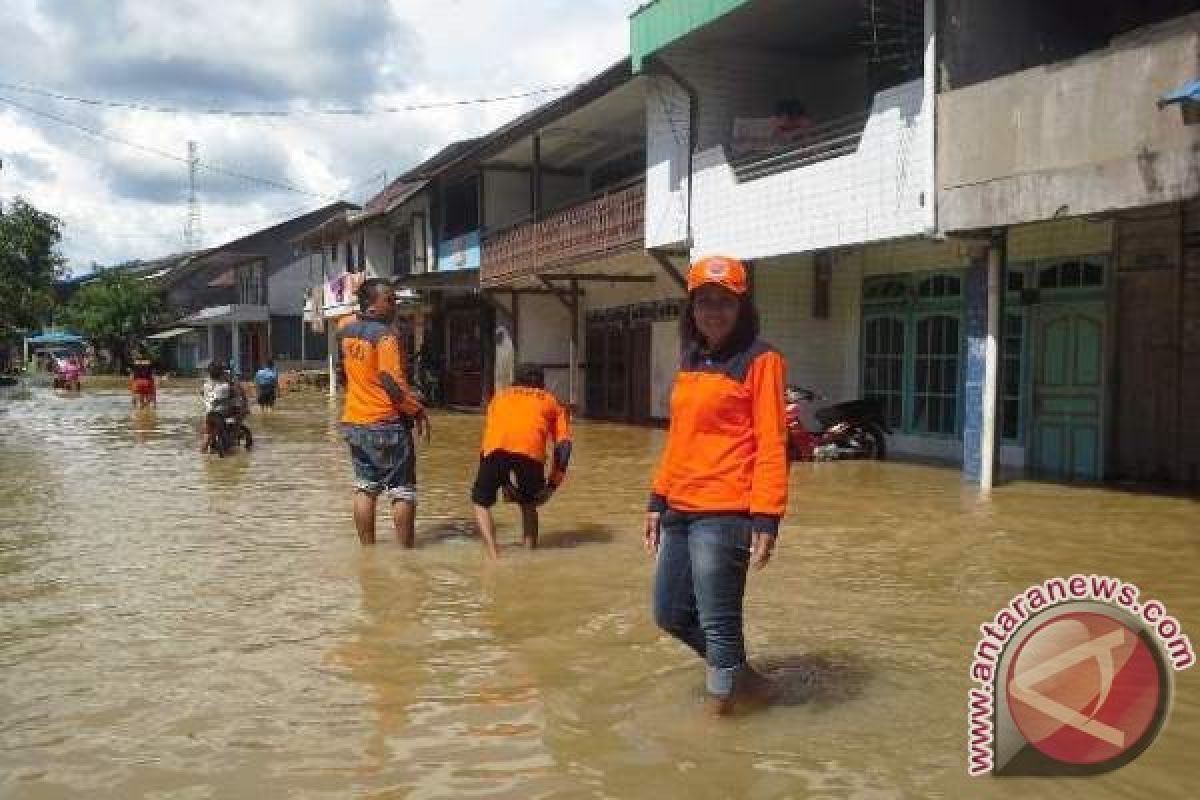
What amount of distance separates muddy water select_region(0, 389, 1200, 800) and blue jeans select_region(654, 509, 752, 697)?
0.98 feet

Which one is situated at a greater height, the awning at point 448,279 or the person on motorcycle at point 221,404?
the awning at point 448,279

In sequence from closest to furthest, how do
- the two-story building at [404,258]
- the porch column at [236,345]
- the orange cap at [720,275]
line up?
the orange cap at [720,275], the two-story building at [404,258], the porch column at [236,345]

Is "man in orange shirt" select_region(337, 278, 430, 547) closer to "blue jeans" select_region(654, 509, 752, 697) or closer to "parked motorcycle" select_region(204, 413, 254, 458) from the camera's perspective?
"blue jeans" select_region(654, 509, 752, 697)

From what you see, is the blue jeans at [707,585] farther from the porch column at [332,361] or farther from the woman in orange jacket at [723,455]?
the porch column at [332,361]

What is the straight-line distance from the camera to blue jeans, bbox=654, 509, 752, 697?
363 centimetres

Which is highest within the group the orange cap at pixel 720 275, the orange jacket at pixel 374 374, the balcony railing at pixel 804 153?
the balcony railing at pixel 804 153

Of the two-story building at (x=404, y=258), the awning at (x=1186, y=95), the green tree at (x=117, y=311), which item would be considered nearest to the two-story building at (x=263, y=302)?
the green tree at (x=117, y=311)

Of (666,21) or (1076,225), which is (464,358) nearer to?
(666,21)

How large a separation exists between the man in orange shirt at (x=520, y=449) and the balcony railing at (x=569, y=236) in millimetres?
9335

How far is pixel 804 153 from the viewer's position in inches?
518

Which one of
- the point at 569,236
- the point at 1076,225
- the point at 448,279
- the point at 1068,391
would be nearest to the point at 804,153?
the point at 1076,225

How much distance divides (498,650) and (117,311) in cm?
5341

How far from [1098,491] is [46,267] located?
3306cm

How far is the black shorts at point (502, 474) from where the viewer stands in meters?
6.91
